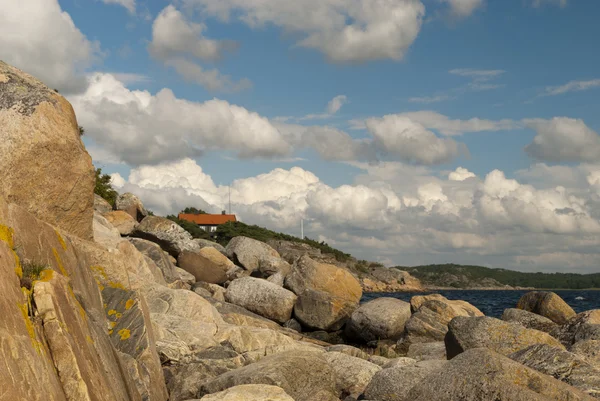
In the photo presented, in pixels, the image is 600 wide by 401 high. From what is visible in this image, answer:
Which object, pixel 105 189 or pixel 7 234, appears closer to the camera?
pixel 7 234

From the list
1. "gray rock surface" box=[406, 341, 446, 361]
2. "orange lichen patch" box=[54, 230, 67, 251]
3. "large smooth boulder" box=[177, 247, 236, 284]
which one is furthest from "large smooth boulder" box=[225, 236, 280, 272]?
"orange lichen patch" box=[54, 230, 67, 251]

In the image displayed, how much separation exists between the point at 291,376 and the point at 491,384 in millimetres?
5187

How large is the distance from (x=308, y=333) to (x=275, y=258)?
39.6ft

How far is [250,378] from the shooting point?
1187cm

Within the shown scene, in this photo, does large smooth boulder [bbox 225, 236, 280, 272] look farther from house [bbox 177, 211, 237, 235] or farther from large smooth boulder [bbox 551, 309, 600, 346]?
house [bbox 177, 211, 237, 235]

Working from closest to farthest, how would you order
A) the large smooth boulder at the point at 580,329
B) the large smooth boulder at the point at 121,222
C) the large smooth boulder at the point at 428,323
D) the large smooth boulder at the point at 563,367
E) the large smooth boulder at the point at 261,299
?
the large smooth boulder at the point at 563,367 < the large smooth boulder at the point at 580,329 < the large smooth boulder at the point at 428,323 < the large smooth boulder at the point at 261,299 < the large smooth boulder at the point at 121,222

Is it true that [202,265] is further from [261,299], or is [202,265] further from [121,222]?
[261,299]

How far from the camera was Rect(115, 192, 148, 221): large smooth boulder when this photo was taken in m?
49.8

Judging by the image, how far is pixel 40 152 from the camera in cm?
1194

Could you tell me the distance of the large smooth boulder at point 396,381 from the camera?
12.0 meters

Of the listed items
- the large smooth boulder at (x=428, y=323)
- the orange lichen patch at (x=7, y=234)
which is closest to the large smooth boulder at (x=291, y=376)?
the orange lichen patch at (x=7, y=234)

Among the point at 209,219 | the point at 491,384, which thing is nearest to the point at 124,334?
the point at 491,384

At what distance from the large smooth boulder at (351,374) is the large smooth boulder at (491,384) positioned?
576 cm

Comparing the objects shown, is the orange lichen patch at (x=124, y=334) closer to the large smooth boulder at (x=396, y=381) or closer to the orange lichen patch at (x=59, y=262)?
the orange lichen patch at (x=59, y=262)
